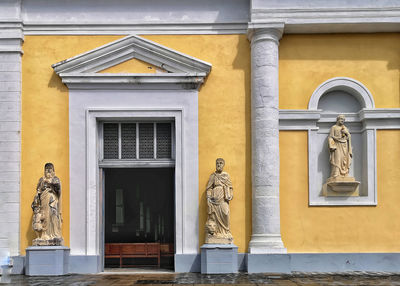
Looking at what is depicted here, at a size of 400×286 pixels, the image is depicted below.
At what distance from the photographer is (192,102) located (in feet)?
48.5

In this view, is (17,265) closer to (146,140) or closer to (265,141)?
(146,140)

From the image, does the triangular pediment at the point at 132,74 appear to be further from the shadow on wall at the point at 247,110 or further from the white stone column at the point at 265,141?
the white stone column at the point at 265,141

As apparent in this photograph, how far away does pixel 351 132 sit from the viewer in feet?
49.3

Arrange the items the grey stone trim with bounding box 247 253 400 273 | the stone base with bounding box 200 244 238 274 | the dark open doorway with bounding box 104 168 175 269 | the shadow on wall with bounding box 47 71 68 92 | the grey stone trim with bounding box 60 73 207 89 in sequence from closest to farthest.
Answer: the stone base with bounding box 200 244 238 274
the grey stone trim with bounding box 247 253 400 273
the grey stone trim with bounding box 60 73 207 89
the shadow on wall with bounding box 47 71 68 92
the dark open doorway with bounding box 104 168 175 269

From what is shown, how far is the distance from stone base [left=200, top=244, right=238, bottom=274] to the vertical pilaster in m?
4.18

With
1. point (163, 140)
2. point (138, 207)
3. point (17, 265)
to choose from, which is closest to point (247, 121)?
point (163, 140)

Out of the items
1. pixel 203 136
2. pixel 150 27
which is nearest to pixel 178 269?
pixel 203 136

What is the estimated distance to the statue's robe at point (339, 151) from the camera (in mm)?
14516

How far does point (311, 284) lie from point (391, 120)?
14.9 feet

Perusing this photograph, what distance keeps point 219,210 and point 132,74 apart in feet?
11.8

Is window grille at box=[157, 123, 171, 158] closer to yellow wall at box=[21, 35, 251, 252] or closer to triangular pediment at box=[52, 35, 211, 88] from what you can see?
yellow wall at box=[21, 35, 251, 252]

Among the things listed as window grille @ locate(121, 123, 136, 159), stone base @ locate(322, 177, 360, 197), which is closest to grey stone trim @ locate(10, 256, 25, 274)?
window grille @ locate(121, 123, 136, 159)

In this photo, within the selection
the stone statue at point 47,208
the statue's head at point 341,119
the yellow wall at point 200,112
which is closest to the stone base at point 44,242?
the stone statue at point 47,208

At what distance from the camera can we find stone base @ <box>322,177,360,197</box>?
14438 millimetres
